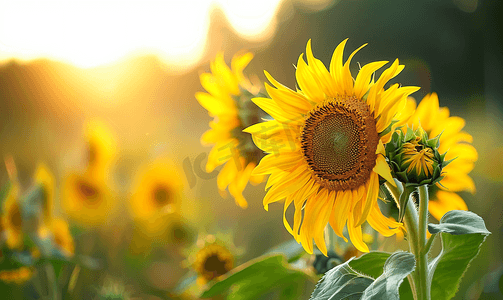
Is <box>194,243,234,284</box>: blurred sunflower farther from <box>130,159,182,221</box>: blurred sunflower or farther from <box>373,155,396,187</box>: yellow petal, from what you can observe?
<box>373,155,396,187</box>: yellow petal

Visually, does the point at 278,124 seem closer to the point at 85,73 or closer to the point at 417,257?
the point at 417,257

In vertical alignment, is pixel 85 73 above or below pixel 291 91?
above

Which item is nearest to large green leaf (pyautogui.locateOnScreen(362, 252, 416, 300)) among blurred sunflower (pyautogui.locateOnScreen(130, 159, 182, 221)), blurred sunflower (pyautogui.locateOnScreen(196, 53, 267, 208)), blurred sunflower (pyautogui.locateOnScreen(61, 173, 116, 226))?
blurred sunflower (pyautogui.locateOnScreen(196, 53, 267, 208))

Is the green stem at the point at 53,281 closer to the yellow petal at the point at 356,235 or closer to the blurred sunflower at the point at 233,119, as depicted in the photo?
the blurred sunflower at the point at 233,119

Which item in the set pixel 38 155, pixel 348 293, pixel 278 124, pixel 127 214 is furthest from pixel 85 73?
pixel 348 293

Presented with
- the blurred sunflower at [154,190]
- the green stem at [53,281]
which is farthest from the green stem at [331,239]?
the green stem at [53,281]

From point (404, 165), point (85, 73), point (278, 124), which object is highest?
point (85, 73)

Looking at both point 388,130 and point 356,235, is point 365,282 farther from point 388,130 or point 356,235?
point 388,130
